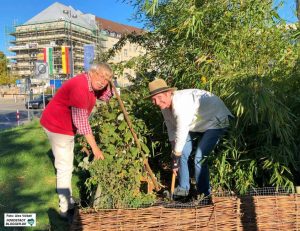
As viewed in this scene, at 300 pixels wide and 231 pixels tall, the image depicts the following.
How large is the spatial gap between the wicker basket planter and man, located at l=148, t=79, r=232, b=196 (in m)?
0.64

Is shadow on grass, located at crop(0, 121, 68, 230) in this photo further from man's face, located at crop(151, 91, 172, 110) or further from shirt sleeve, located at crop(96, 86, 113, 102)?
man's face, located at crop(151, 91, 172, 110)

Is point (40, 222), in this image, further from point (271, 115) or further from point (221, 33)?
point (221, 33)

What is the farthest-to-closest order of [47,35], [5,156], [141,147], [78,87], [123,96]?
[47,35]
[5,156]
[123,96]
[141,147]
[78,87]

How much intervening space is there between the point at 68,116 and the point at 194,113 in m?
1.42

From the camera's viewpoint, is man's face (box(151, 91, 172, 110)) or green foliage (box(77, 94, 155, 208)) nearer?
green foliage (box(77, 94, 155, 208))

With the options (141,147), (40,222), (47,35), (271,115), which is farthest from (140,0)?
(47,35)

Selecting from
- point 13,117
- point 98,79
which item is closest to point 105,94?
point 98,79

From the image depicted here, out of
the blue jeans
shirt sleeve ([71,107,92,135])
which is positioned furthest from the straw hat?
shirt sleeve ([71,107,92,135])

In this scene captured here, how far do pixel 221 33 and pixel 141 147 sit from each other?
1.73m

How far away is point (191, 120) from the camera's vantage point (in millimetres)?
4113

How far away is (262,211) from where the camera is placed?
3523 mm

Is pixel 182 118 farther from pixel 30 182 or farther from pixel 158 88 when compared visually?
pixel 30 182

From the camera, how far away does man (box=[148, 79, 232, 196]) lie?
13.1ft

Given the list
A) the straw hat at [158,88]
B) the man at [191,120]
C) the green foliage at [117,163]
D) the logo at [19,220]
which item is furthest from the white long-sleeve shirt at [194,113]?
the logo at [19,220]
